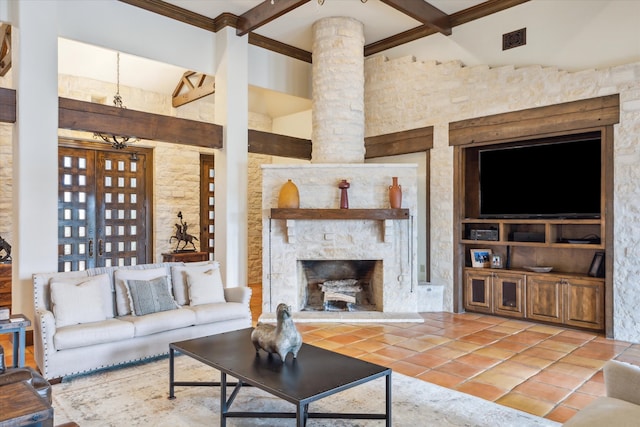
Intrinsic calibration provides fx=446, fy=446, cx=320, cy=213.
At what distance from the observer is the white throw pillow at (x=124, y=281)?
13.7 ft

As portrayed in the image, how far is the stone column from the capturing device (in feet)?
20.5

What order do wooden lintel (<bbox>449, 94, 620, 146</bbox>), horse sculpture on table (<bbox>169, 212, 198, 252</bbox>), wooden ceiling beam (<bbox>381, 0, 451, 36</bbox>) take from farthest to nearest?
horse sculpture on table (<bbox>169, 212, 198, 252</bbox>), wooden ceiling beam (<bbox>381, 0, 451, 36</bbox>), wooden lintel (<bbox>449, 94, 620, 146</bbox>)

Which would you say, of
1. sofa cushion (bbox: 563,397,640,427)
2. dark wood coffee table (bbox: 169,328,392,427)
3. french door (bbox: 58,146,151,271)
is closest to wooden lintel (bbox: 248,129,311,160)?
french door (bbox: 58,146,151,271)

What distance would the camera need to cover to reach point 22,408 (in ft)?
6.59

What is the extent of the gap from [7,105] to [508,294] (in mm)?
6136

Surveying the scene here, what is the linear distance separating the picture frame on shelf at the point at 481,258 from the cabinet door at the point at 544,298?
0.64 meters

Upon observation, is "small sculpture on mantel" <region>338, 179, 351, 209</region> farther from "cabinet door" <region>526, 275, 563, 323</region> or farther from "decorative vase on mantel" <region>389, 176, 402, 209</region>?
"cabinet door" <region>526, 275, 563, 323</region>

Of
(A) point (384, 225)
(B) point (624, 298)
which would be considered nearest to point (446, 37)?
(A) point (384, 225)

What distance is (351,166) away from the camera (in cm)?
597

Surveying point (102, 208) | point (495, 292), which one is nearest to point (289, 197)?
point (495, 292)

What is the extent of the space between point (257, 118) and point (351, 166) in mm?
3804

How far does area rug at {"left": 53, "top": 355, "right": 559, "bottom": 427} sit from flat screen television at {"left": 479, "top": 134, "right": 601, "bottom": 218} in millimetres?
3124

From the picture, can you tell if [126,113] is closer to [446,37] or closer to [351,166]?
[351,166]

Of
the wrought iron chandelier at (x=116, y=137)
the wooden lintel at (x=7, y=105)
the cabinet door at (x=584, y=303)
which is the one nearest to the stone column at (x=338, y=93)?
the wrought iron chandelier at (x=116, y=137)
